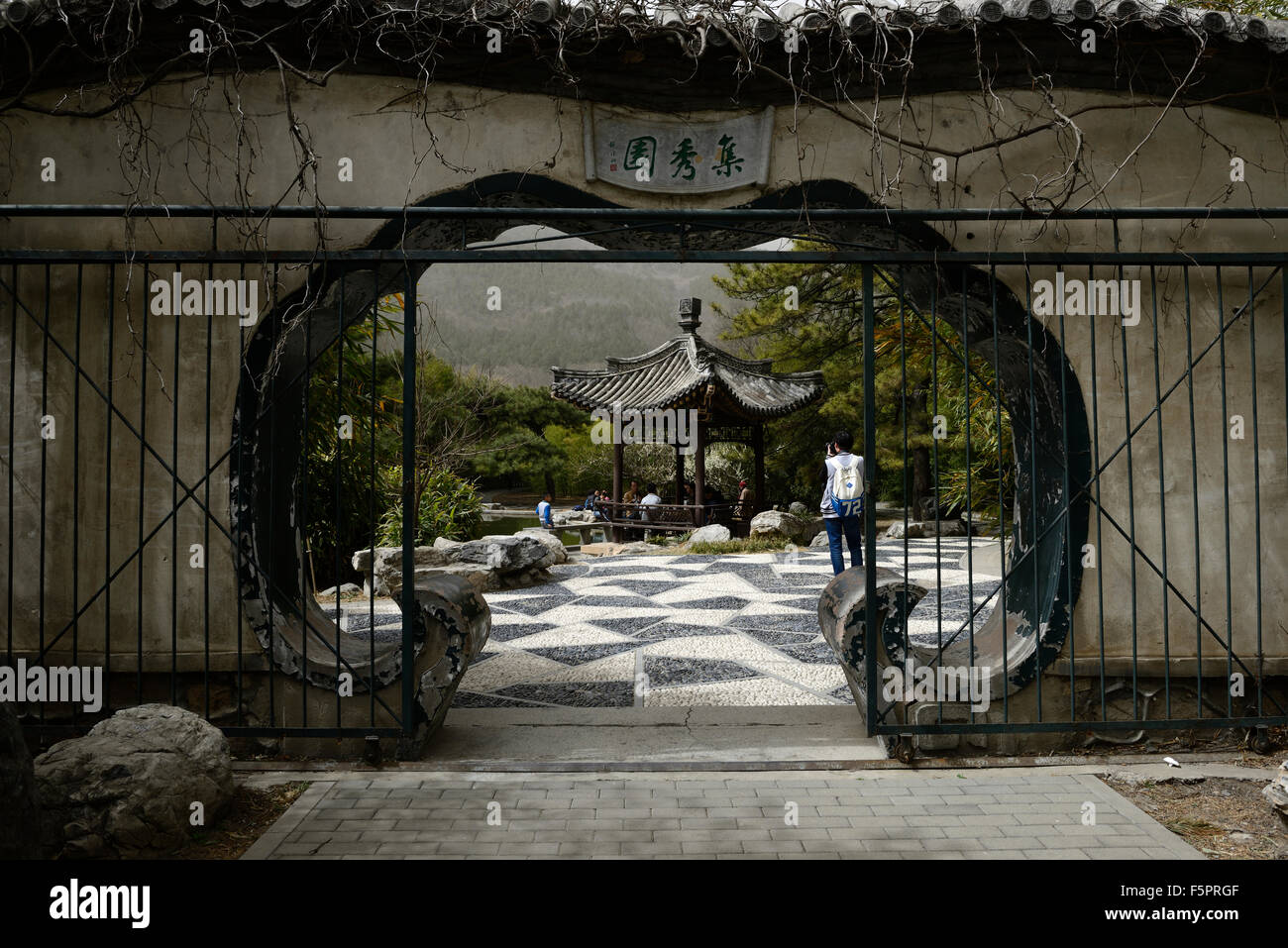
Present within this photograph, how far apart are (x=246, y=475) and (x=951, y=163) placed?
11.5 ft

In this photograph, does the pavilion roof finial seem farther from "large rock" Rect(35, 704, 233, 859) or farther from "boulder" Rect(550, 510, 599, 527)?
"large rock" Rect(35, 704, 233, 859)

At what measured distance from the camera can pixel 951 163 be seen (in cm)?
399

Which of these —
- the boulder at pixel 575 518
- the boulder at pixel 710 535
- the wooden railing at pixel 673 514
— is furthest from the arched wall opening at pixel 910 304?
the boulder at pixel 575 518

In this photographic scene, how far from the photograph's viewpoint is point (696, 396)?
16.5 meters

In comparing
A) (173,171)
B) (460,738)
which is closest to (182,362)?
(173,171)

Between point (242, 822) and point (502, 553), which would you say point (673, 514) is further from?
point (242, 822)

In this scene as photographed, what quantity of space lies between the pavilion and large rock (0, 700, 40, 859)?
14130 mm

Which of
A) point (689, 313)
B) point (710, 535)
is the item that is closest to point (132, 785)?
point (710, 535)

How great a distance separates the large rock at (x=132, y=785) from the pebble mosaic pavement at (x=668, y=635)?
1815 millimetres

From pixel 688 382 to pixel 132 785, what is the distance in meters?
14.1

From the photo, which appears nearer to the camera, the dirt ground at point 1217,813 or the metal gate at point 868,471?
the dirt ground at point 1217,813

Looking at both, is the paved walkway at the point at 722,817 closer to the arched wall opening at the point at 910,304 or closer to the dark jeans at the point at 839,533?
the arched wall opening at the point at 910,304

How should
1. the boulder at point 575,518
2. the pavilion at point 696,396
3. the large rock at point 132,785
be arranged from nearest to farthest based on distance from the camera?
the large rock at point 132,785 → the pavilion at point 696,396 → the boulder at point 575,518

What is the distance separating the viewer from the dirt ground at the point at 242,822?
2990mm
